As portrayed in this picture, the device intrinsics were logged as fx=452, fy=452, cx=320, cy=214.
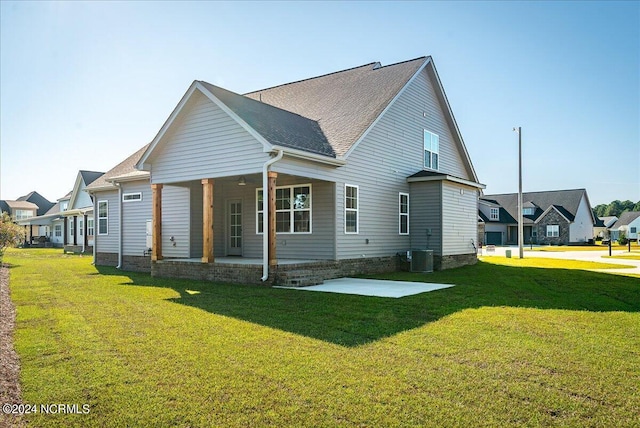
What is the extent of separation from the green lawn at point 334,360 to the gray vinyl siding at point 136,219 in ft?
29.3

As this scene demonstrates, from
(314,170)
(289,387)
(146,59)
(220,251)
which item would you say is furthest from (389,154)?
(289,387)

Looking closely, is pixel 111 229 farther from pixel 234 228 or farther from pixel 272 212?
pixel 272 212

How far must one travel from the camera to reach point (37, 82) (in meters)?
13.8

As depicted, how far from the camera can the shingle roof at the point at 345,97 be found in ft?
48.4

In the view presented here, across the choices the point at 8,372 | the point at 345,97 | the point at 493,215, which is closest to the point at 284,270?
the point at 8,372

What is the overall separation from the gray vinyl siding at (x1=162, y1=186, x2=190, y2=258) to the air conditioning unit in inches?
322

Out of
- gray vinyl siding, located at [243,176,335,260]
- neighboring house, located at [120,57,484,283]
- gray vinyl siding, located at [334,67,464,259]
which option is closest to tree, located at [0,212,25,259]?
neighboring house, located at [120,57,484,283]

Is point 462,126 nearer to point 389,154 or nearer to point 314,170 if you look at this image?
point 389,154

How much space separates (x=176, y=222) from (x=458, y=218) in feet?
35.7

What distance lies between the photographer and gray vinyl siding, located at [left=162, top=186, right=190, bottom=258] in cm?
1661

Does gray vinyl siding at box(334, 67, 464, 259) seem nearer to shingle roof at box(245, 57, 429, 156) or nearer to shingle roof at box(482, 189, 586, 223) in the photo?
shingle roof at box(245, 57, 429, 156)

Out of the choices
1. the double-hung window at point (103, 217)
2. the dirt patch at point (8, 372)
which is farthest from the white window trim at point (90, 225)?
the dirt patch at point (8, 372)

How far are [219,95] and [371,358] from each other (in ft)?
31.6

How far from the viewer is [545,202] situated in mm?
52969
